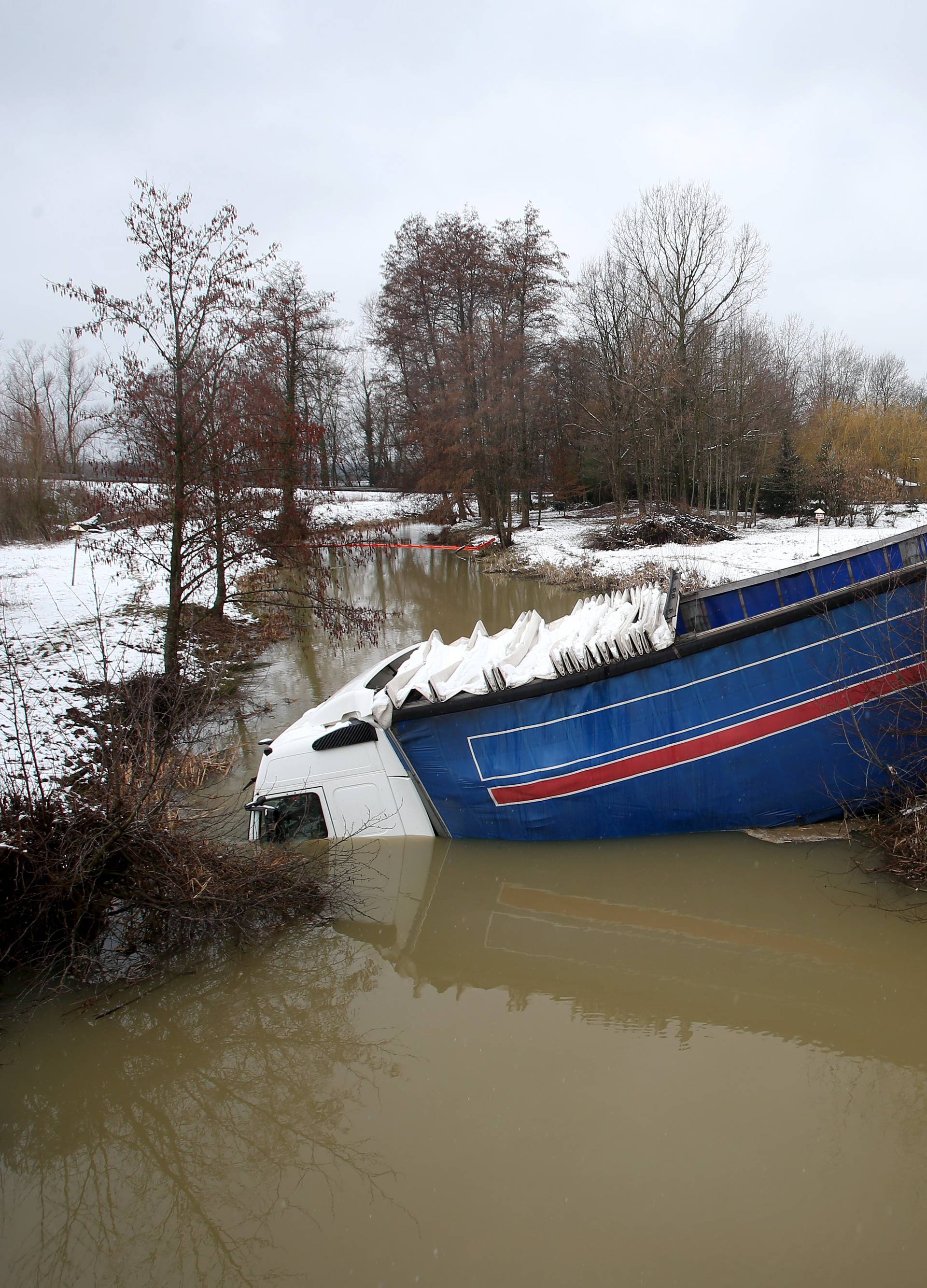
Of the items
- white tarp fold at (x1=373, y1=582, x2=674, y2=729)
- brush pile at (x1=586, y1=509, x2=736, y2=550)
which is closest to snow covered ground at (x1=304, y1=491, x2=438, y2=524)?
brush pile at (x1=586, y1=509, x2=736, y2=550)

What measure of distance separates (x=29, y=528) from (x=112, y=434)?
74.1 ft

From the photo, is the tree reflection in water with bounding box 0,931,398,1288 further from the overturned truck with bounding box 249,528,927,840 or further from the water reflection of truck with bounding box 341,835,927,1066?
the overturned truck with bounding box 249,528,927,840

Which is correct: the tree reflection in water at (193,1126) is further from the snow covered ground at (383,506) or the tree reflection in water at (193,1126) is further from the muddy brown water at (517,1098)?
the snow covered ground at (383,506)

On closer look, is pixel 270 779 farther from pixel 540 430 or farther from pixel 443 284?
pixel 443 284

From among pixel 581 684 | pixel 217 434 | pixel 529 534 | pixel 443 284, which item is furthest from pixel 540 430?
pixel 581 684

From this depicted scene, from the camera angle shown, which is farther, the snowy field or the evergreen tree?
the evergreen tree

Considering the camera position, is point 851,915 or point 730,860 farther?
point 730,860

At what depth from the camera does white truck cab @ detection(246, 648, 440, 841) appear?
23.9 ft

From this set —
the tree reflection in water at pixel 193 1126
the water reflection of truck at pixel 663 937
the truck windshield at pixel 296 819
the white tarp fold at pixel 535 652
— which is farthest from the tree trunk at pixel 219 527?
the tree reflection in water at pixel 193 1126

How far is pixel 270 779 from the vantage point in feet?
24.4

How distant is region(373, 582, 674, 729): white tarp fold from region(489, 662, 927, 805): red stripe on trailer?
1.02 metres

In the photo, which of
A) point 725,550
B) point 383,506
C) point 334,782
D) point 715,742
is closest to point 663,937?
point 715,742

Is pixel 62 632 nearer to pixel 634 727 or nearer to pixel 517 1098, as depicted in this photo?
pixel 634 727

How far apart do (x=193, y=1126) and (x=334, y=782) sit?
3.21m
